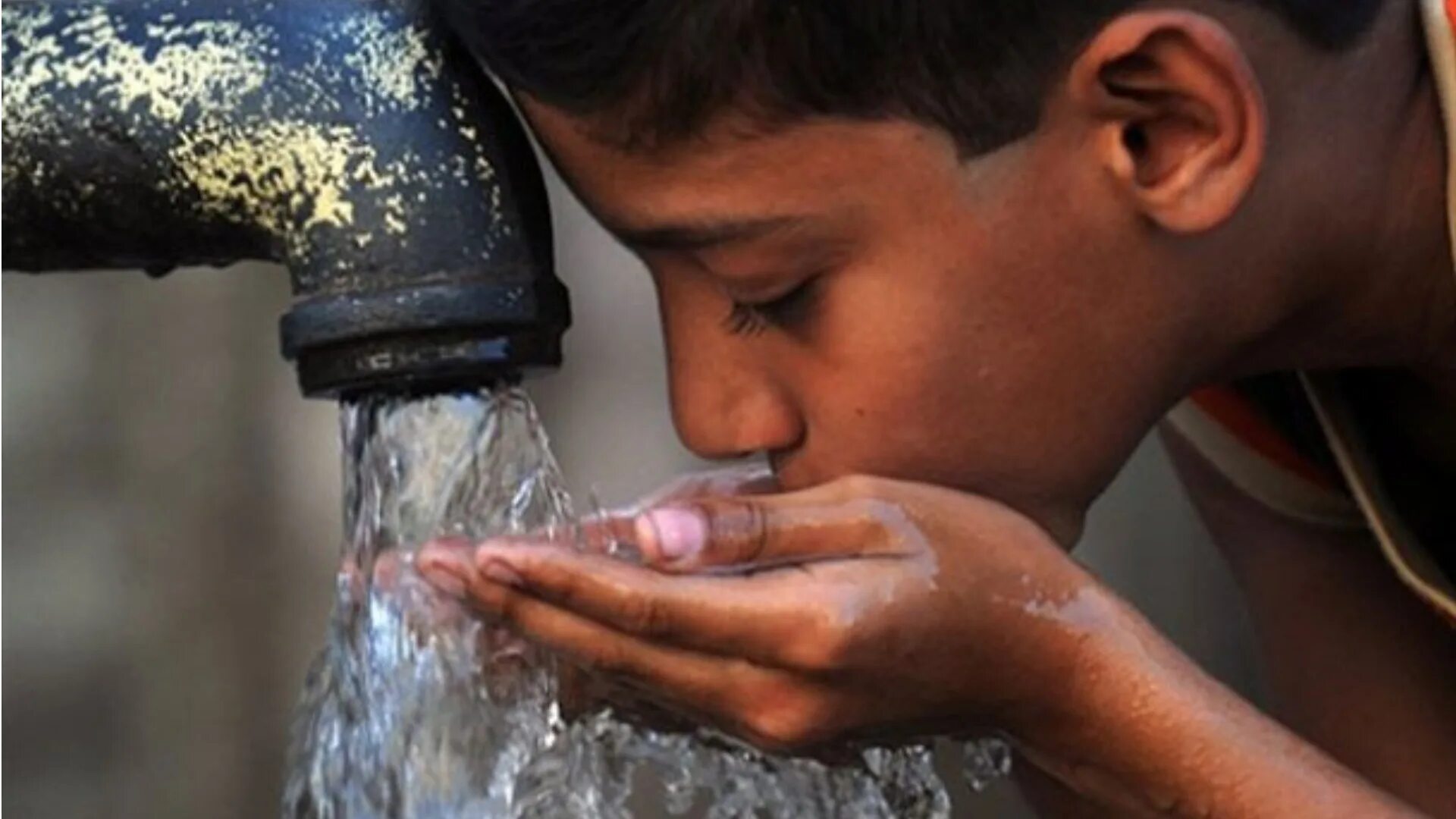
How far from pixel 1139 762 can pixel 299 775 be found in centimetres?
40

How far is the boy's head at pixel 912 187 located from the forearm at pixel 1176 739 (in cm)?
9

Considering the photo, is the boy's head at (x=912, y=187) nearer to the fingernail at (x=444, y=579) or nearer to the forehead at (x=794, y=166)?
the forehead at (x=794, y=166)

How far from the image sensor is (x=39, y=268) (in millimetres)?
1175

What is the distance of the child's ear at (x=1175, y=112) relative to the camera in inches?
43.2

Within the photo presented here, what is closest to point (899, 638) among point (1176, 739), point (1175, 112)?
point (1176, 739)

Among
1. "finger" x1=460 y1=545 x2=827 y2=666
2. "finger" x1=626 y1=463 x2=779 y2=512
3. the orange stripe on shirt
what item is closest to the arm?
"finger" x1=460 y1=545 x2=827 y2=666

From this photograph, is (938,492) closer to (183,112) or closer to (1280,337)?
(1280,337)

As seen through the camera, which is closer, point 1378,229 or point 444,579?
point 444,579

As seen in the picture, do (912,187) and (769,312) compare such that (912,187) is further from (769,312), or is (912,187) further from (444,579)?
(444,579)

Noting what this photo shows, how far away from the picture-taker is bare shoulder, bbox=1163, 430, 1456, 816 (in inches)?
61.2

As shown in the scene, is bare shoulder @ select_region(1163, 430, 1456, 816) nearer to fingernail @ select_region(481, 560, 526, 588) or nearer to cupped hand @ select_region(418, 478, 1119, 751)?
cupped hand @ select_region(418, 478, 1119, 751)

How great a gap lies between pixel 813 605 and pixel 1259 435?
537mm

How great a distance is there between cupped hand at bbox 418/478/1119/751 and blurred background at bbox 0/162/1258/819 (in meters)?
0.84

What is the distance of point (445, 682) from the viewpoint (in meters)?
1.19
